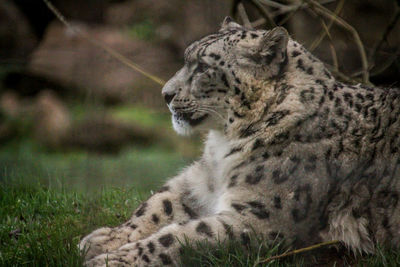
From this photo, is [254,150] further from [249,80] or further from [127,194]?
[127,194]

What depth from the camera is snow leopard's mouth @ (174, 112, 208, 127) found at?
389 centimetres

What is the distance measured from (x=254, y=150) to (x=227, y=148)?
0.24 m

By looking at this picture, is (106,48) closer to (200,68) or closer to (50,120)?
(200,68)

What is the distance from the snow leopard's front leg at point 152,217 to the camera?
3.80m

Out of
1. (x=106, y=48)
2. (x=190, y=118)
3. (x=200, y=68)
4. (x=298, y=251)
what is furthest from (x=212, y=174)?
(x=106, y=48)

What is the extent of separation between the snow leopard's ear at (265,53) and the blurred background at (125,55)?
7.28 ft

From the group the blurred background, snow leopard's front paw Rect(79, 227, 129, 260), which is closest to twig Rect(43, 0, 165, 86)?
snow leopard's front paw Rect(79, 227, 129, 260)

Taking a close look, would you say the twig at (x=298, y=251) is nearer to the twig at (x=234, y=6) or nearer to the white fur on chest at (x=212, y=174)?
the white fur on chest at (x=212, y=174)

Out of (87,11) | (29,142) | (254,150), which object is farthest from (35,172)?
(87,11)

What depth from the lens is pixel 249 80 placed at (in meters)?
3.76

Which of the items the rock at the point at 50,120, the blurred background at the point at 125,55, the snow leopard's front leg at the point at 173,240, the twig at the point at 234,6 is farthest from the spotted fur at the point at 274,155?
the rock at the point at 50,120

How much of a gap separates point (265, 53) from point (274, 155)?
26.6 inches

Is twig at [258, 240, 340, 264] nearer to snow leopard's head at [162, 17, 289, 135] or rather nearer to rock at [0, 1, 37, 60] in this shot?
snow leopard's head at [162, 17, 289, 135]

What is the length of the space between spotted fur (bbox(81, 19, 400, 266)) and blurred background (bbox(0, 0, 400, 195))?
79.6 inches
